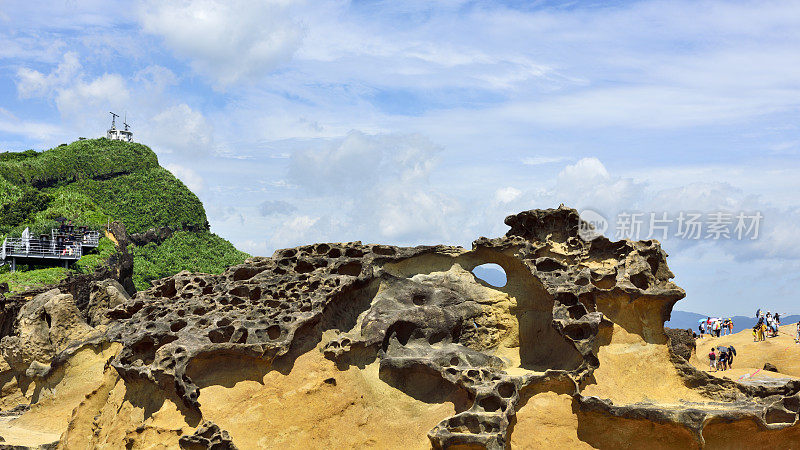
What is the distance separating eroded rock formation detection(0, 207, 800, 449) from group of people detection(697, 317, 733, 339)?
23.2 m

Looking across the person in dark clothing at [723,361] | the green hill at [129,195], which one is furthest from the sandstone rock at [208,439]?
the green hill at [129,195]

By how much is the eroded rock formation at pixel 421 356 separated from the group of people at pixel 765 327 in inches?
718

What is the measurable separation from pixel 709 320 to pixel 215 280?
1138 inches

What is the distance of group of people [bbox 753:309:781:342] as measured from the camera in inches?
1177

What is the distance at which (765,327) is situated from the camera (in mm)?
29984

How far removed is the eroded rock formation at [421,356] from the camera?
11.9 m

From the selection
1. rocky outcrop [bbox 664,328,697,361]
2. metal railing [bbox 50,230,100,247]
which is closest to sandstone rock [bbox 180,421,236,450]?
rocky outcrop [bbox 664,328,697,361]

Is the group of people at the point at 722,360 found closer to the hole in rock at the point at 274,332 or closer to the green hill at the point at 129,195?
the hole in rock at the point at 274,332

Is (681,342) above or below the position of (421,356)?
above

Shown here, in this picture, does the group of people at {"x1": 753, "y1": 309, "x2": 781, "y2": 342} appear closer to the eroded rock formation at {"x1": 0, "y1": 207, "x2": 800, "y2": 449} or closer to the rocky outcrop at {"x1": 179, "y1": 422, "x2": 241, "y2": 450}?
the eroded rock formation at {"x1": 0, "y1": 207, "x2": 800, "y2": 449}

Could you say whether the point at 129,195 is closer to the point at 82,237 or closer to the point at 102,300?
the point at 82,237

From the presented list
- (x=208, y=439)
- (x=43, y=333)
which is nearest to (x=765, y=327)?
(x=208, y=439)

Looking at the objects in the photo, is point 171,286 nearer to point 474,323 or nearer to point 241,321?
point 241,321

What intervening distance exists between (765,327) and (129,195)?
49.7 m
